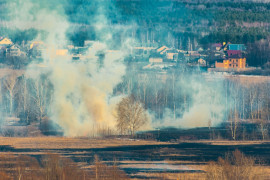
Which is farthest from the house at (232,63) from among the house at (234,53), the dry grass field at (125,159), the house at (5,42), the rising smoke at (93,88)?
the dry grass field at (125,159)

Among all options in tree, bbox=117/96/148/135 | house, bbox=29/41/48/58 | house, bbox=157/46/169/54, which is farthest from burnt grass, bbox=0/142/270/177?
house, bbox=157/46/169/54

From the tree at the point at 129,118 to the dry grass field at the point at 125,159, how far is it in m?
2.28

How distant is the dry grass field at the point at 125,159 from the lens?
123ft

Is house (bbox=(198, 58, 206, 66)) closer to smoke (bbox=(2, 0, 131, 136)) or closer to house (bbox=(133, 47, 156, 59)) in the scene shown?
house (bbox=(133, 47, 156, 59))

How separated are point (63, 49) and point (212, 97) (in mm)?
15671

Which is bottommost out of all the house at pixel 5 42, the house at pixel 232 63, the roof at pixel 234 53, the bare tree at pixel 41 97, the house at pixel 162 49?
the bare tree at pixel 41 97

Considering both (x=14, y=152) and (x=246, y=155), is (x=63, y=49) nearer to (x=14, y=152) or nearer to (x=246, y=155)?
(x=14, y=152)

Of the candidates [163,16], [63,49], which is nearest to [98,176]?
[63,49]

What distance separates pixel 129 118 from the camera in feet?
176

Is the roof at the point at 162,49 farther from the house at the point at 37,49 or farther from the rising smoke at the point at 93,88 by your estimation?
the house at the point at 37,49

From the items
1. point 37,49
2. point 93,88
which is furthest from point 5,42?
point 93,88

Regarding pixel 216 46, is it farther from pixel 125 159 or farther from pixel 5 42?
pixel 125 159

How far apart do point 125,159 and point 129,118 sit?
966 cm

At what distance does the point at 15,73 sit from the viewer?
76.8m
